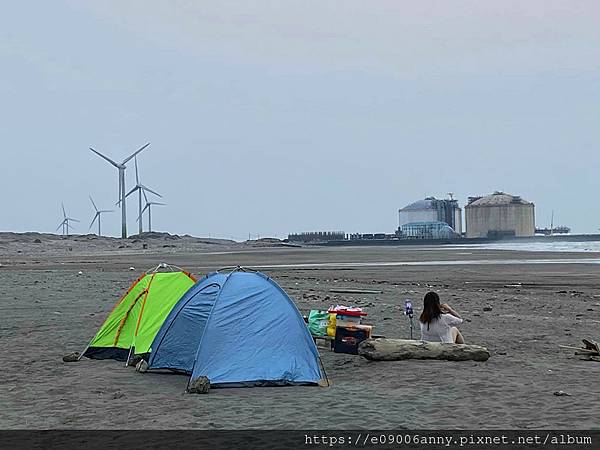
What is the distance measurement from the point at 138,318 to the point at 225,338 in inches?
135

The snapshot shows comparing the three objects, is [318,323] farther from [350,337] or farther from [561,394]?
[561,394]

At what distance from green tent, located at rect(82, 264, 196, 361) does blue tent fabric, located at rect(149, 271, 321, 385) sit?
3.81ft

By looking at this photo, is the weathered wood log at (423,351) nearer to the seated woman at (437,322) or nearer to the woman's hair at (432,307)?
the seated woman at (437,322)

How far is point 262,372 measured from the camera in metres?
12.2

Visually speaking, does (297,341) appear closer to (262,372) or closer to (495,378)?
(262,372)

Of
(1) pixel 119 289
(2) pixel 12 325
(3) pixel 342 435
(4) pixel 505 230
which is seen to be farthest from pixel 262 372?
(4) pixel 505 230

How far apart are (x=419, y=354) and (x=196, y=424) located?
17.8 ft

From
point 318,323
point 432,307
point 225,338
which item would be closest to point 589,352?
point 432,307

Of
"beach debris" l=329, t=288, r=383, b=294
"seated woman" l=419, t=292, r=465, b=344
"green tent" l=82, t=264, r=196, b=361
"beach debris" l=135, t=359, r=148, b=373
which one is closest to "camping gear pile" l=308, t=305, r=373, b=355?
"seated woman" l=419, t=292, r=465, b=344

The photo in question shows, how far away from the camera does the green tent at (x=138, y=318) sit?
15062mm

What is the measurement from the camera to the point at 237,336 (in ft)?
41.1

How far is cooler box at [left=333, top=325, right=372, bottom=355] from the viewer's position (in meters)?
14.5

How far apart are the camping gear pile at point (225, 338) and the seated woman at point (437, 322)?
101 inches

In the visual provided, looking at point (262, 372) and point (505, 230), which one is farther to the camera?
point (505, 230)
